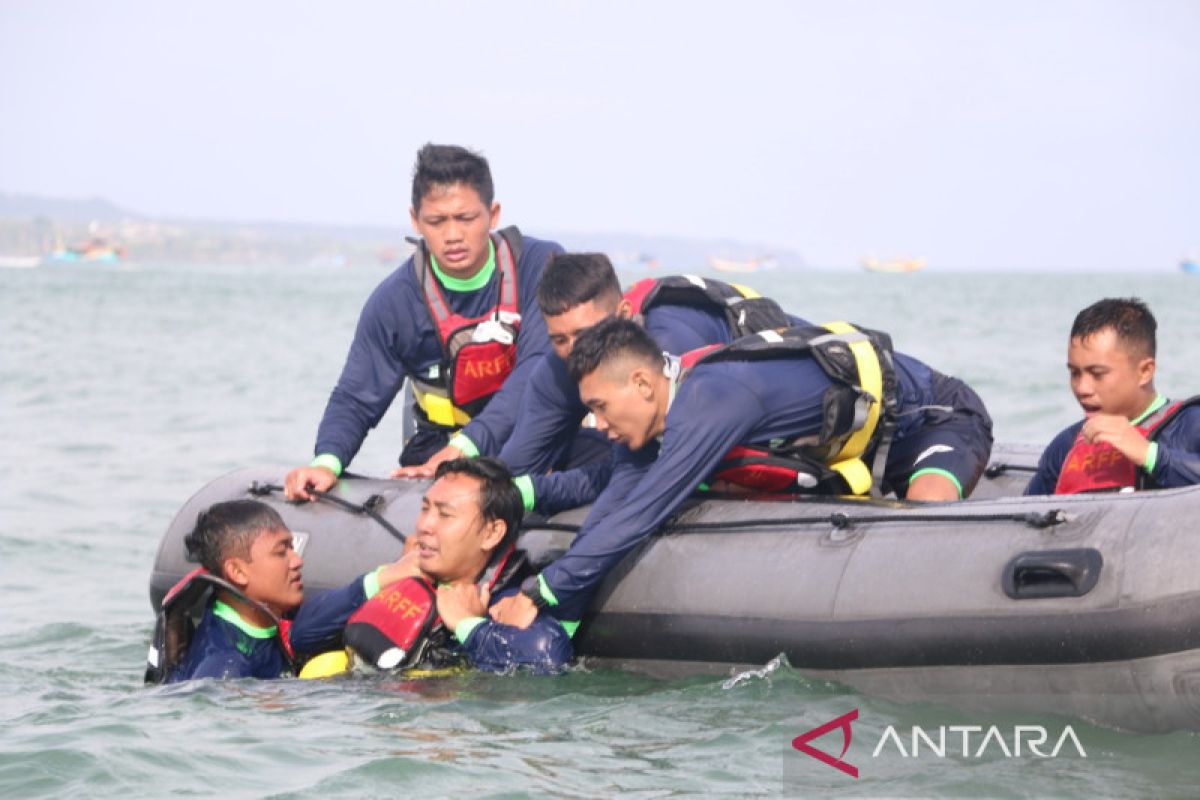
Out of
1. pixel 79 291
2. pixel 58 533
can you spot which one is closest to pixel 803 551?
pixel 58 533

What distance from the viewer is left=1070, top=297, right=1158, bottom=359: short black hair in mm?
5465

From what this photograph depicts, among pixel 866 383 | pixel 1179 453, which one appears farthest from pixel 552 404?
pixel 1179 453

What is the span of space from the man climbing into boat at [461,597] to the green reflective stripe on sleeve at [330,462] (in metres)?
1.02

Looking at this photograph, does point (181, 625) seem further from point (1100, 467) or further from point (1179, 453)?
point (1179, 453)

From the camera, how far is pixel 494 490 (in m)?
5.82

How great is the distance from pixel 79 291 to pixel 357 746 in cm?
4954

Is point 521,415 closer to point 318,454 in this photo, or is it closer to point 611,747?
point 318,454

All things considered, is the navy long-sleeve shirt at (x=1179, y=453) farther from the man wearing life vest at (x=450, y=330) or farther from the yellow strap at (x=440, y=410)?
the yellow strap at (x=440, y=410)

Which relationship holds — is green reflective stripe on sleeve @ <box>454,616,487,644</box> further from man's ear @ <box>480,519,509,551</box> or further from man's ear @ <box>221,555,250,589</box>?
man's ear @ <box>221,555,250,589</box>

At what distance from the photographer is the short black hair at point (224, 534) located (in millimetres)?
5820

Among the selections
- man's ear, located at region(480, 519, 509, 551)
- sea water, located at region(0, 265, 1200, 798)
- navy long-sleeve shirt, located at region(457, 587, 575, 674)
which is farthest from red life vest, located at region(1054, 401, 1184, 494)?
man's ear, located at region(480, 519, 509, 551)

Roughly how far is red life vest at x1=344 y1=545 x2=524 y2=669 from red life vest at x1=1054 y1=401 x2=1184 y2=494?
6.73 feet

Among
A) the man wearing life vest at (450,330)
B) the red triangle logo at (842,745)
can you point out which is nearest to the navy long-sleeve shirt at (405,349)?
the man wearing life vest at (450,330)

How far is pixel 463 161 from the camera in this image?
21.7 feet
